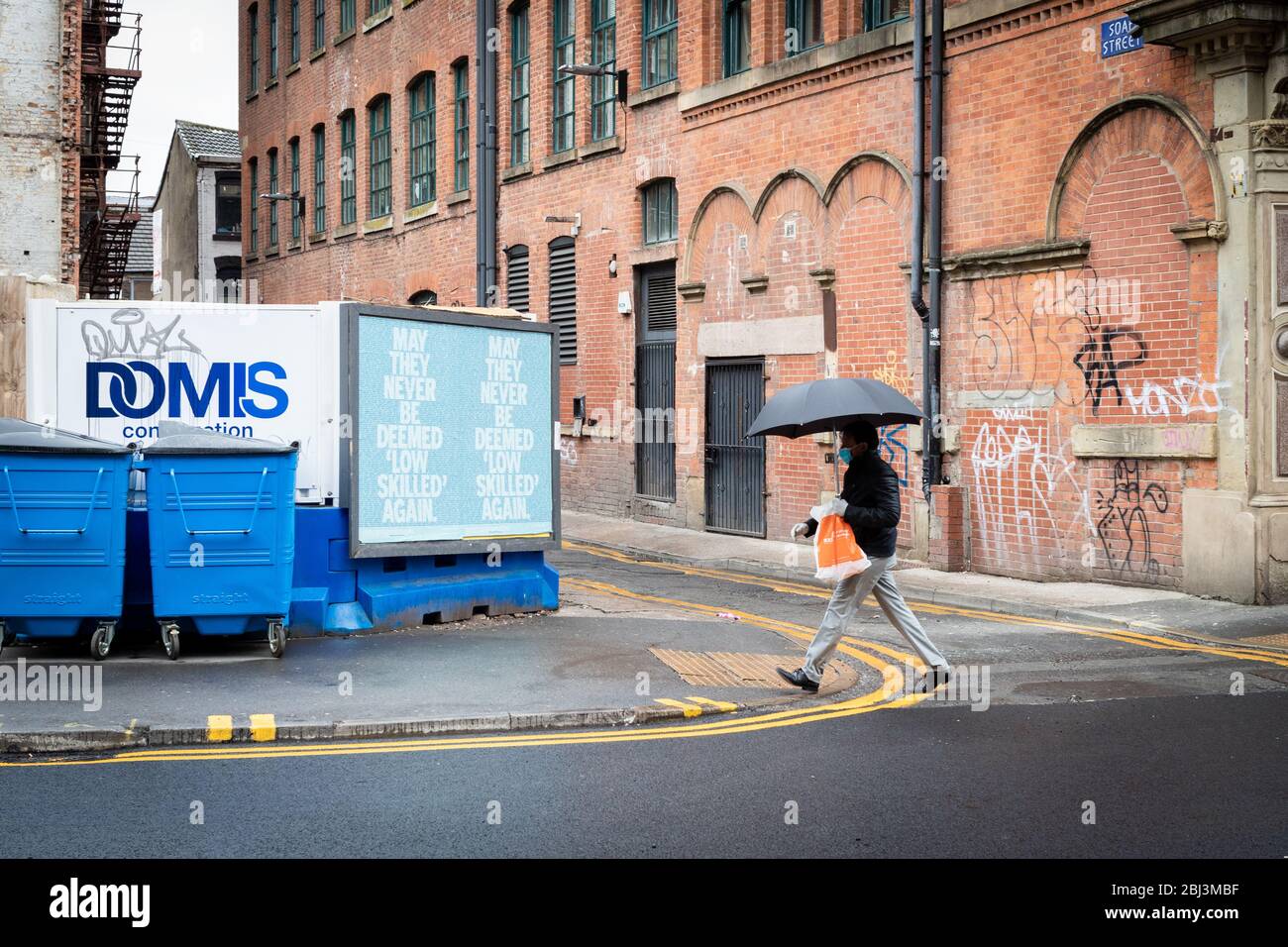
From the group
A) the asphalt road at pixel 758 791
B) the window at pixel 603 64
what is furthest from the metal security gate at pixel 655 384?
the asphalt road at pixel 758 791

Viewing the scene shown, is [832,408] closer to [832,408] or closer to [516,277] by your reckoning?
[832,408]

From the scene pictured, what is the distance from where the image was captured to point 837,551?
9070mm

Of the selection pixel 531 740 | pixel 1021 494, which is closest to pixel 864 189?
pixel 1021 494

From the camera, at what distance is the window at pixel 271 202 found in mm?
38594

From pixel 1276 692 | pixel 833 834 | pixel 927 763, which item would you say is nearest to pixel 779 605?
A: pixel 1276 692

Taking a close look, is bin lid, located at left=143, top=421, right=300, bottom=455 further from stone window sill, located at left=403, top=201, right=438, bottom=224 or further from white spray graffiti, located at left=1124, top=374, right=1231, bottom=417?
stone window sill, located at left=403, top=201, right=438, bottom=224

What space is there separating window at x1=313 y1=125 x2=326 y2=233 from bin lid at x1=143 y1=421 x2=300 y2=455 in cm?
2610

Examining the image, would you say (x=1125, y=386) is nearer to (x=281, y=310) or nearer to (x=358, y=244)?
(x=281, y=310)

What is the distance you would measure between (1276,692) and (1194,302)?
200 inches

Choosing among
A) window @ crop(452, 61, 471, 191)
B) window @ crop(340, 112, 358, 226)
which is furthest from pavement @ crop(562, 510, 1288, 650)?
window @ crop(340, 112, 358, 226)

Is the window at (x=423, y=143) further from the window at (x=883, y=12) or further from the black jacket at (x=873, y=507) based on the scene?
the black jacket at (x=873, y=507)

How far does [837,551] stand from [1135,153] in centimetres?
689

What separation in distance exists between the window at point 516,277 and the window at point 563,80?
2.15 meters
